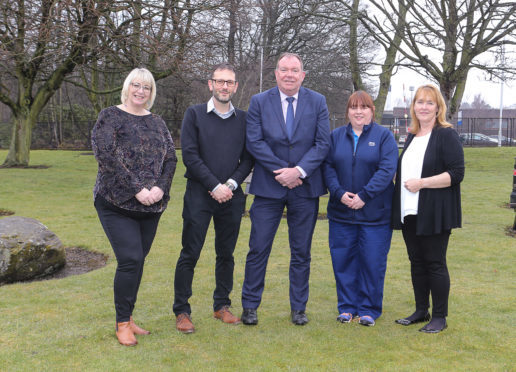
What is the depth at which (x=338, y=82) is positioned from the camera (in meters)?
31.7

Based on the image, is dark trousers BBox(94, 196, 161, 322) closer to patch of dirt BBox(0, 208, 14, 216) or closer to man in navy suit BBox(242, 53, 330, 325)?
man in navy suit BBox(242, 53, 330, 325)

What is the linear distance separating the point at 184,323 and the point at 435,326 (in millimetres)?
2090

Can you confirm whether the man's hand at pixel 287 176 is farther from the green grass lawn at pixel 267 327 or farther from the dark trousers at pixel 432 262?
the green grass lawn at pixel 267 327

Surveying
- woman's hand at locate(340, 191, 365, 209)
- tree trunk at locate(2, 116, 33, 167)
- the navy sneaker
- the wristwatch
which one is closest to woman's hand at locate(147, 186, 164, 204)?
the wristwatch

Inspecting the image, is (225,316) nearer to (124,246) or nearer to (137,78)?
(124,246)

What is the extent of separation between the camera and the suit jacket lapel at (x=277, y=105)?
4.43m

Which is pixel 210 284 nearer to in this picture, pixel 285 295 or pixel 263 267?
pixel 285 295

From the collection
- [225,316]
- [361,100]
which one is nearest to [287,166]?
[361,100]

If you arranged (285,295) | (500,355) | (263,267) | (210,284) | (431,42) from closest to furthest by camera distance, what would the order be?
1. (500,355)
2. (263,267)
3. (285,295)
4. (210,284)
5. (431,42)

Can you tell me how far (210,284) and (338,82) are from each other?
2757cm

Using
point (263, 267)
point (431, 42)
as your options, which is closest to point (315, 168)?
point (263, 267)

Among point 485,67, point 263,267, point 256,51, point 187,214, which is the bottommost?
point 263,267

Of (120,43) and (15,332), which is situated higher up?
(120,43)

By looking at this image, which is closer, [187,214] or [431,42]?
[187,214]
